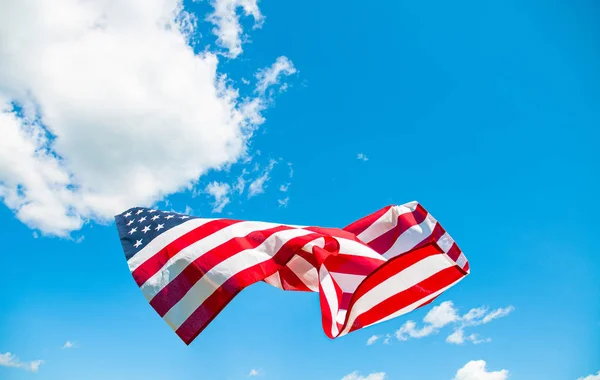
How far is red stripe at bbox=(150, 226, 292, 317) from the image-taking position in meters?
8.87

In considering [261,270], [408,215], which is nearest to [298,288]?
[261,270]

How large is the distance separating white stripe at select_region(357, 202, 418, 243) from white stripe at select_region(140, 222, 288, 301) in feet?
10.6

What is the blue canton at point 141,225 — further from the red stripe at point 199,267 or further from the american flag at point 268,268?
the red stripe at point 199,267

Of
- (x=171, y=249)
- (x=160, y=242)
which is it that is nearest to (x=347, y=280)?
(x=171, y=249)

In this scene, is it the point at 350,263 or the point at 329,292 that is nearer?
the point at 329,292

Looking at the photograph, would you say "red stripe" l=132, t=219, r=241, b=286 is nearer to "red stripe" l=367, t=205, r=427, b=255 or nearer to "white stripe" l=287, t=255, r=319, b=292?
"white stripe" l=287, t=255, r=319, b=292

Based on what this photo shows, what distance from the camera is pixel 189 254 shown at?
374 inches

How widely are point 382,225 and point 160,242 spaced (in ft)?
20.7

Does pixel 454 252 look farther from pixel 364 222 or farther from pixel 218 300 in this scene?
pixel 218 300

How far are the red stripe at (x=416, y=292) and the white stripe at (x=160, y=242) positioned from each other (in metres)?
4.77

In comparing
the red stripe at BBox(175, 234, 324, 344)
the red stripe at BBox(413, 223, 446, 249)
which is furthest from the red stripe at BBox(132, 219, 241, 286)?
the red stripe at BBox(413, 223, 446, 249)

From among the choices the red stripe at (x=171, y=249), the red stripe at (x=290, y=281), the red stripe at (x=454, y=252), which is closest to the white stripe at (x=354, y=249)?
the red stripe at (x=290, y=281)

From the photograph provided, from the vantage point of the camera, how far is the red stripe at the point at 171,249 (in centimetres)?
932

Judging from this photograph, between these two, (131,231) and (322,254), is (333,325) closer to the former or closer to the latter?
(322,254)
